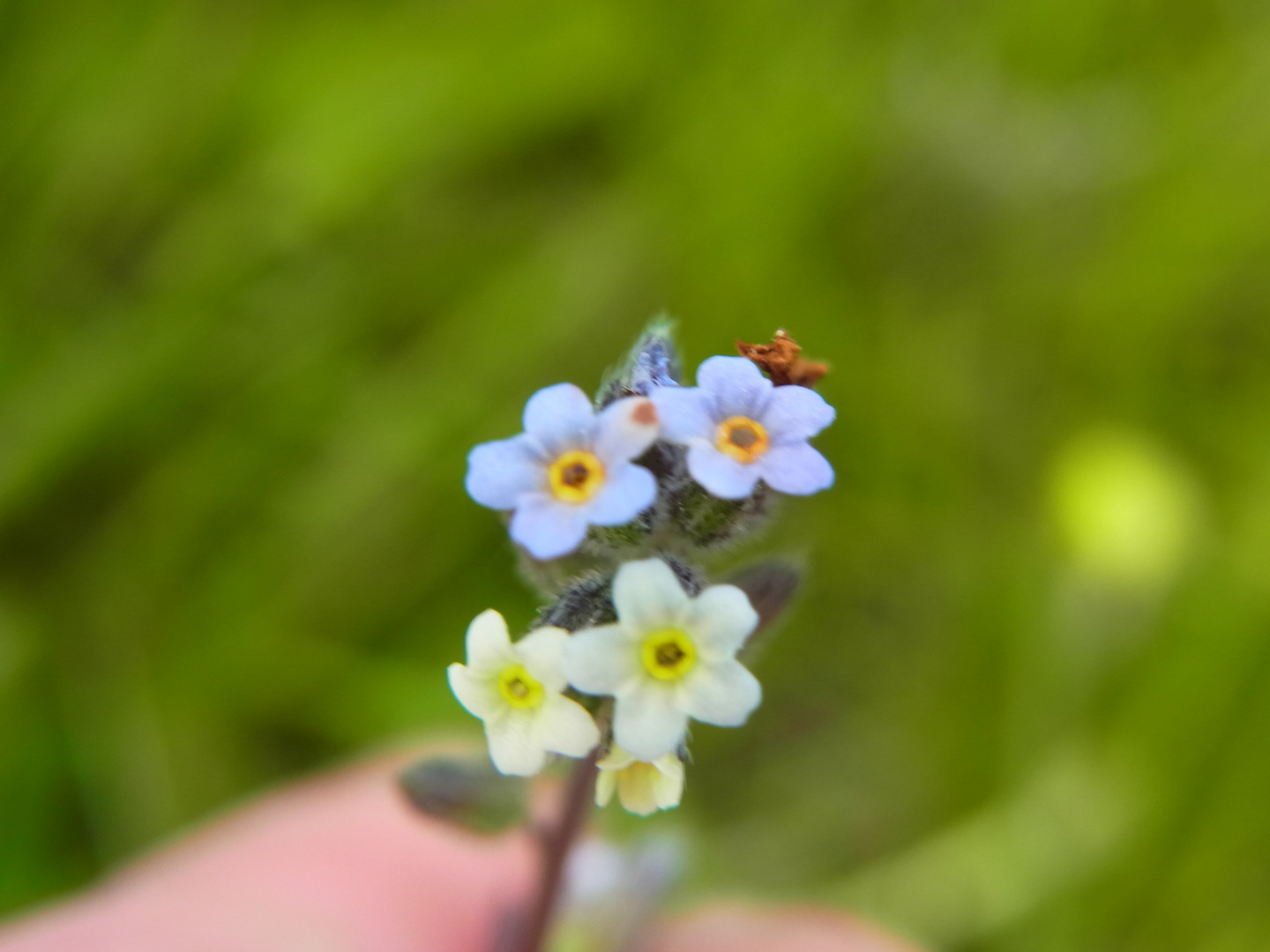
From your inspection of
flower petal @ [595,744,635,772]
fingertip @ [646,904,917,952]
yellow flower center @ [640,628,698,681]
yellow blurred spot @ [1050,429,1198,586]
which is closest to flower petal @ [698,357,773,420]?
yellow flower center @ [640,628,698,681]

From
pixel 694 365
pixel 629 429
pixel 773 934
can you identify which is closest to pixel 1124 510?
pixel 694 365

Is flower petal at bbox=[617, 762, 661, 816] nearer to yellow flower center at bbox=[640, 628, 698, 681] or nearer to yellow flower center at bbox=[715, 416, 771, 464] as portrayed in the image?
yellow flower center at bbox=[640, 628, 698, 681]

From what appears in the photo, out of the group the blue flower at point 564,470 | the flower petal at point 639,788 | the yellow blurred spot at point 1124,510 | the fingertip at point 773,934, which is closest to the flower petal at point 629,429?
the blue flower at point 564,470

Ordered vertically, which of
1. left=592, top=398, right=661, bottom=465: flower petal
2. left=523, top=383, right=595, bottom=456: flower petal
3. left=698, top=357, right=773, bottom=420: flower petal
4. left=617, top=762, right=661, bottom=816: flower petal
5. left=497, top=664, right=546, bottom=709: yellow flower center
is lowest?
left=617, top=762, right=661, bottom=816: flower petal

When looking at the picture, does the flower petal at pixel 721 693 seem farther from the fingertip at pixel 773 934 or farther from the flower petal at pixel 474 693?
the fingertip at pixel 773 934

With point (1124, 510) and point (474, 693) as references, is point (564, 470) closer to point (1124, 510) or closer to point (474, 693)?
point (474, 693)

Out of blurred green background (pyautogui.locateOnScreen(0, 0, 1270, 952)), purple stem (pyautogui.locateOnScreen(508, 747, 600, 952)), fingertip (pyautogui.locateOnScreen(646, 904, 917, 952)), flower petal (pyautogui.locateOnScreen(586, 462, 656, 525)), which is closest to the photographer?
flower petal (pyautogui.locateOnScreen(586, 462, 656, 525))

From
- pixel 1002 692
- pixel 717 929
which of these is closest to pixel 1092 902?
pixel 1002 692
